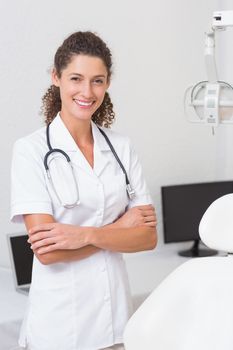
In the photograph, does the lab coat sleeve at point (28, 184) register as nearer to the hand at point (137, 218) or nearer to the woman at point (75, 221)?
the woman at point (75, 221)

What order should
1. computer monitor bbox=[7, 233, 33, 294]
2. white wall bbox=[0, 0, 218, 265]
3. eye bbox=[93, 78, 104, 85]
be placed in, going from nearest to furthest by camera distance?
eye bbox=[93, 78, 104, 85], computer monitor bbox=[7, 233, 33, 294], white wall bbox=[0, 0, 218, 265]

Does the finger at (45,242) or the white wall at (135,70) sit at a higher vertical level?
the white wall at (135,70)

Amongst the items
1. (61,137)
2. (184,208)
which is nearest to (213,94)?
(61,137)

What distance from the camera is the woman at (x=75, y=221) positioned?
1.42 metres

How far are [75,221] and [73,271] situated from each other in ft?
0.41

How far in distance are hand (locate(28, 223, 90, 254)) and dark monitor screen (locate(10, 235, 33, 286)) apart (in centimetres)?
77

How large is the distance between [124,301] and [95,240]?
0.22 metres

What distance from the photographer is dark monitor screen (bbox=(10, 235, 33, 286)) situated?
2150 mm

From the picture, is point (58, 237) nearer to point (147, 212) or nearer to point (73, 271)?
point (73, 271)

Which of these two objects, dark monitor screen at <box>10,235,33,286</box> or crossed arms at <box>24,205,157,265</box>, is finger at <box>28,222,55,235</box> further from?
dark monitor screen at <box>10,235,33,286</box>

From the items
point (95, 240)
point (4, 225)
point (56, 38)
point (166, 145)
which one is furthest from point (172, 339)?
point (166, 145)

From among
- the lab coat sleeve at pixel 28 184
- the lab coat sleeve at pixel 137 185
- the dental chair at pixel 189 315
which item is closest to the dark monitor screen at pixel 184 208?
the lab coat sleeve at pixel 137 185

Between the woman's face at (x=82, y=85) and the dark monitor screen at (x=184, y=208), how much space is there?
1368 millimetres

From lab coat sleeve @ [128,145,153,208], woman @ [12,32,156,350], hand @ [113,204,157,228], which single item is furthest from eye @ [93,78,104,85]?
hand @ [113,204,157,228]
